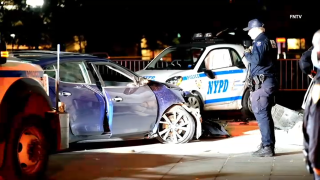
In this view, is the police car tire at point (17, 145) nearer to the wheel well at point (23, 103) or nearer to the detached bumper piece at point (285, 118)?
the wheel well at point (23, 103)

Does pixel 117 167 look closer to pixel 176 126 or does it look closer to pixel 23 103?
pixel 23 103

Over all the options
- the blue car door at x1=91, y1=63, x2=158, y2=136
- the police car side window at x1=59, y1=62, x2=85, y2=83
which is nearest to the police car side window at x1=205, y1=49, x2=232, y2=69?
the blue car door at x1=91, y1=63, x2=158, y2=136

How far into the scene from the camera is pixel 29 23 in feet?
103

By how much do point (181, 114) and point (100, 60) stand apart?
156 centimetres

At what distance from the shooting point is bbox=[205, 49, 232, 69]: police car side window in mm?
13359

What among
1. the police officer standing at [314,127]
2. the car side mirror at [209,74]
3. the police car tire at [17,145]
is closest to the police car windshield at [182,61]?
the car side mirror at [209,74]

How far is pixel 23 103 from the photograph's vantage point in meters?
6.92

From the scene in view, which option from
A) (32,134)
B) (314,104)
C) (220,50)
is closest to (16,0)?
(220,50)

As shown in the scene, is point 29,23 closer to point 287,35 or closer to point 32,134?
point 287,35

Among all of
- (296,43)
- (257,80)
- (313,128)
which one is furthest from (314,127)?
(296,43)

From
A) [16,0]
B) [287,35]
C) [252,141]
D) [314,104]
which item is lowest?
[252,141]

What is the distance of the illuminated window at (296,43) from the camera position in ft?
85.9

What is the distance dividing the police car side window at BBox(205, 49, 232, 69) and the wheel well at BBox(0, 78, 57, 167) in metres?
6.44

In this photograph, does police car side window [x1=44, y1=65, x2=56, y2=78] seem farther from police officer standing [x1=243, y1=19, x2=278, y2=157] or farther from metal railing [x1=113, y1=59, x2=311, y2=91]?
Result: metal railing [x1=113, y1=59, x2=311, y2=91]
